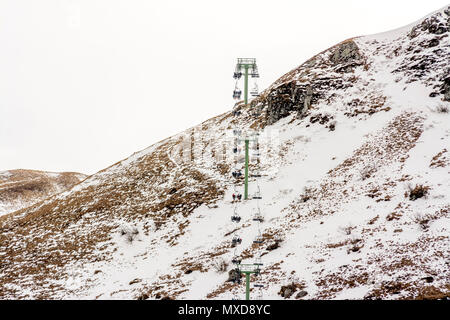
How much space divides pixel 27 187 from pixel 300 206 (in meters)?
81.4

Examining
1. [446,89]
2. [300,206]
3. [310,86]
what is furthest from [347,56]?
[300,206]

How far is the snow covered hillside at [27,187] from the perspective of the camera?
69.1 m

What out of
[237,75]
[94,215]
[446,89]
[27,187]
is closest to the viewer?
[237,75]

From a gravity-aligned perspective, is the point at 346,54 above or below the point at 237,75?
above

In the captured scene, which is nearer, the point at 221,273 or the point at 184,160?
the point at 221,273

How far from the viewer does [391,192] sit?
20.6m

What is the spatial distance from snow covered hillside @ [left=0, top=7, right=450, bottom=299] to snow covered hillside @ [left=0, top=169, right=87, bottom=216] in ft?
94.3

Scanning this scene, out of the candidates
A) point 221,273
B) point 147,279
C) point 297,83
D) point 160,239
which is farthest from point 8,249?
point 297,83

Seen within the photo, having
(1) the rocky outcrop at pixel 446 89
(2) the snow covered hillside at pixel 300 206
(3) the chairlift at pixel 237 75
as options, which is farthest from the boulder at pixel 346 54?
(3) the chairlift at pixel 237 75

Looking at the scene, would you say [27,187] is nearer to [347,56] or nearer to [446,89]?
[347,56]

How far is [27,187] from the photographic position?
76875 mm

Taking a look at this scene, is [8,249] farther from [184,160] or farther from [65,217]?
[184,160]

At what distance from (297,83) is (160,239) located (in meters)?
Result: 33.8

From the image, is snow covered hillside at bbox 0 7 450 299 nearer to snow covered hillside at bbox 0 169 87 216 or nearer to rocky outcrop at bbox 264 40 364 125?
rocky outcrop at bbox 264 40 364 125
